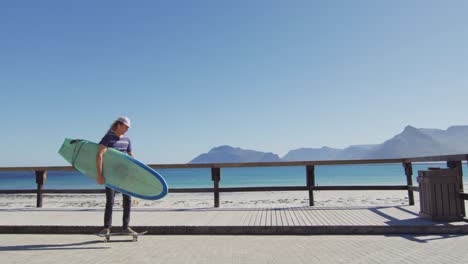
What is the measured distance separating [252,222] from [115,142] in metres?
2.87

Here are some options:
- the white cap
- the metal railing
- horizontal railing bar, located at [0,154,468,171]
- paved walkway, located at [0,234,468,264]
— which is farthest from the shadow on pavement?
horizontal railing bar, located at [0,154,468,171]

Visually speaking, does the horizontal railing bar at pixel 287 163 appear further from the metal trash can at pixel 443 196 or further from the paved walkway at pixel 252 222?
the paved walkway at pixel 252 222

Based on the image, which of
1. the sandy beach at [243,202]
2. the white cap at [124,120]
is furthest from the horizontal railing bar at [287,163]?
the white cap at [124,120]

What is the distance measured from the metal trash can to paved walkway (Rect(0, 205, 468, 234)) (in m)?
0.21

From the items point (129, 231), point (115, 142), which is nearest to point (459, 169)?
point (129, 231)

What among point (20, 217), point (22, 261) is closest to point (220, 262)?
point (22, 261)

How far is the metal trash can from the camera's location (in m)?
6.76

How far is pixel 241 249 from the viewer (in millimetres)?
5332

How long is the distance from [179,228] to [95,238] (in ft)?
4.65

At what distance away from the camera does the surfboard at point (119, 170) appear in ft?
19.6

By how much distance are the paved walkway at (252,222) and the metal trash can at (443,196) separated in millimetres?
212

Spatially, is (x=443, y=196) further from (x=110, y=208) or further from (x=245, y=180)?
(x=245, y=180)

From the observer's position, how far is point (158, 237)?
6.42m

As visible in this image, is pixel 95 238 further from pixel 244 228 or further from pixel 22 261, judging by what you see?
pixel 244 228
